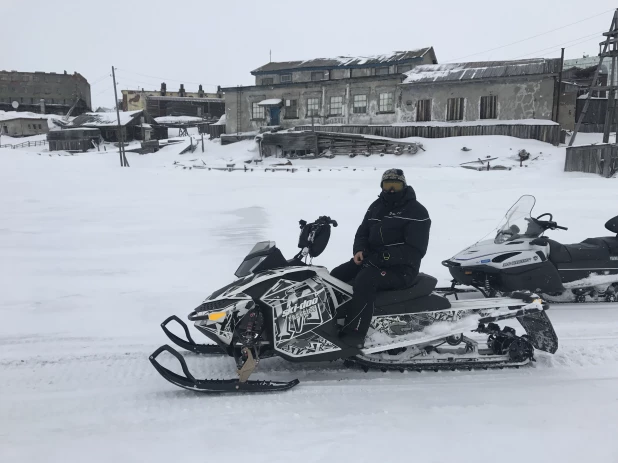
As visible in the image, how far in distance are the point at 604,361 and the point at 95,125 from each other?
148 feet

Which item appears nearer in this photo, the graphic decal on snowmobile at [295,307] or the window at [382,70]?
the graphic decal on snowmobile at [295,307]

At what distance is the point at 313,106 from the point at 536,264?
28348 millimetres

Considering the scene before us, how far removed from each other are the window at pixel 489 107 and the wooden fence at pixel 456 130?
146cm

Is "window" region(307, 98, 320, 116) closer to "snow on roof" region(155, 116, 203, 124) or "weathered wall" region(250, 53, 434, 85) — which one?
"weathered wall" region(250, 53, 434, 85)

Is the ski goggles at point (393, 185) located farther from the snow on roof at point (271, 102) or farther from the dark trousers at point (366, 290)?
the snow on roof at point (271, 102)

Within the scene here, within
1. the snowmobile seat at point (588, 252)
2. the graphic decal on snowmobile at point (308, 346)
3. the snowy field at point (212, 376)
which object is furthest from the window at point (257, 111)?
the graphic decal on snowmobile at point (308, 346)

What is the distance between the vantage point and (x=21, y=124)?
5119 cm

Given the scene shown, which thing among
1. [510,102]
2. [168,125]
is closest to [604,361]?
[510,102]

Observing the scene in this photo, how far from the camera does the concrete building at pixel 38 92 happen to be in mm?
61194

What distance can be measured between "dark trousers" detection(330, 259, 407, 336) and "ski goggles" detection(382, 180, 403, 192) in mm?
646

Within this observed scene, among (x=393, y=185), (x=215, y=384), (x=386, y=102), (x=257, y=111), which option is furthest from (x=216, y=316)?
(x=257, y=111)

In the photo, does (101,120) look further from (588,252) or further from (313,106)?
(588,252)

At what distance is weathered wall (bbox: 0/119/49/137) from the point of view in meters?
50.7

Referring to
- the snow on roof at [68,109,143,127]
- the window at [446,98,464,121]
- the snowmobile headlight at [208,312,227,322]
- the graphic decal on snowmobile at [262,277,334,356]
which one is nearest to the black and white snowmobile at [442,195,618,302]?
the graphic decal on snowmobile at [262,277,334,356]
